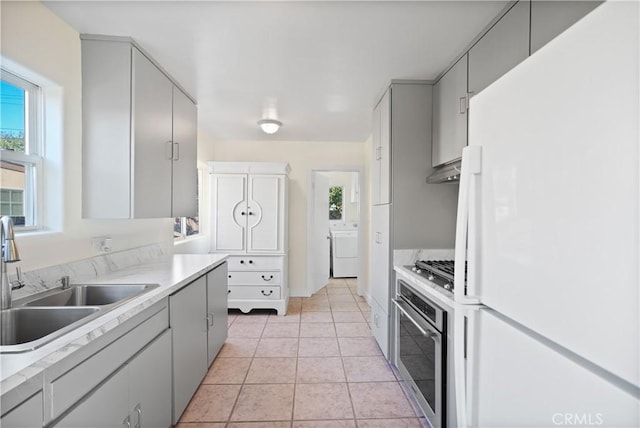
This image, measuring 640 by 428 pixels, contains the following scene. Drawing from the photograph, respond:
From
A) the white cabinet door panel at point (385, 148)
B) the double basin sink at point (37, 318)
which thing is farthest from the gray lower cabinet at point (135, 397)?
the white cabinet door panel at point (385, 148)

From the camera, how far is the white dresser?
12.9 feet

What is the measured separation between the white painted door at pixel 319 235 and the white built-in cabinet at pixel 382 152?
72.4 inches

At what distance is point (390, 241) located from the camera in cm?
247

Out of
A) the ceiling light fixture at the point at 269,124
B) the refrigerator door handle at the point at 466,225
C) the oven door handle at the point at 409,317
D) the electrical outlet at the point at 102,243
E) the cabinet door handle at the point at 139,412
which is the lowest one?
the cabinet door handle at the point at 139,412

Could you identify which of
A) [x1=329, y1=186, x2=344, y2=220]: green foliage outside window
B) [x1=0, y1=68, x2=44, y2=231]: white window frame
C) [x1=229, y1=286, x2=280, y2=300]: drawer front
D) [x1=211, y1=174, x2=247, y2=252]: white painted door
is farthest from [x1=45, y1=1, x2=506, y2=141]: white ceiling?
[x1=329, y1=186, x2=344, y2=220]: green foliage outside window

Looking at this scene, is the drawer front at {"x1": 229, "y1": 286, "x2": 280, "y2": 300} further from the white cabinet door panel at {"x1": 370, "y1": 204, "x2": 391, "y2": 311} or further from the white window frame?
the white window frame

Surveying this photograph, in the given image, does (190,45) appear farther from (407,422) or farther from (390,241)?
(407,422)

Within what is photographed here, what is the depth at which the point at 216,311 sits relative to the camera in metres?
2.60

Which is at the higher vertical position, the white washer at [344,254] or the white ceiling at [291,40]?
the white ceiling at [291,40]

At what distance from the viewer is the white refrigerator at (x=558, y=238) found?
1.66 ft

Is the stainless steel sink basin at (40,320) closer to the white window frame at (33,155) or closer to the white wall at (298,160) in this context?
the white window frame at (33,155)

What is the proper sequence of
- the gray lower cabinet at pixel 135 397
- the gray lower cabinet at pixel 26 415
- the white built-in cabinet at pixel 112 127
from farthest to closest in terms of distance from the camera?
the white built-in cabinet at pixel 112 127 < the gray lower cabinet at pixel 135 397 < the gray lower cabinet at pixel 26 415

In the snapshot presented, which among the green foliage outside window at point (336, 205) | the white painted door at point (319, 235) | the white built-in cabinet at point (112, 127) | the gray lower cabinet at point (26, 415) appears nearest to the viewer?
the gray lower cabinet at point (26, 415)

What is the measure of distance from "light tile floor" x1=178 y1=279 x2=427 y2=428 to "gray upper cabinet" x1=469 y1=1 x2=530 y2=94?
6.79ft
